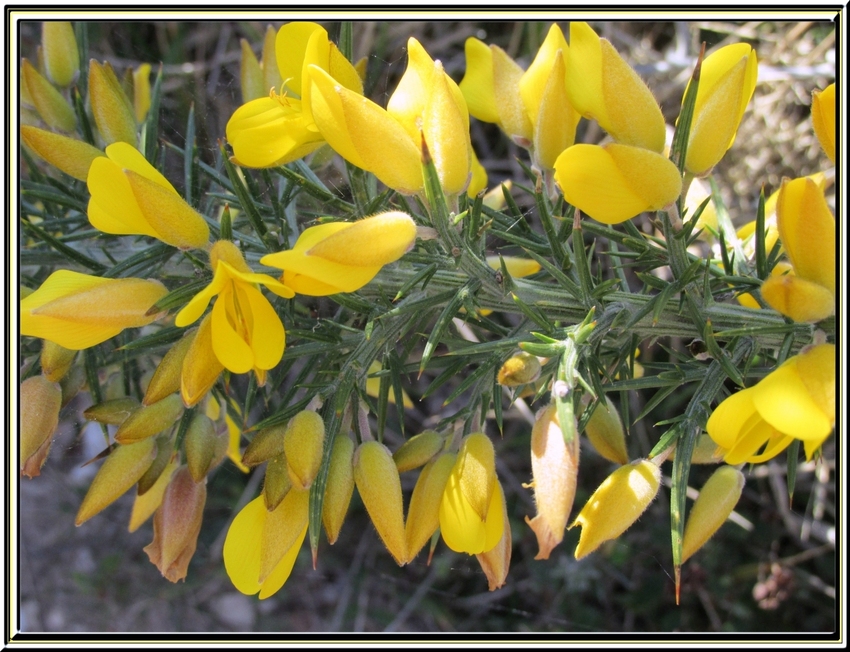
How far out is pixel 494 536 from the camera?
2.27 feet

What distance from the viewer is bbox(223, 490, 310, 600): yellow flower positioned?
0.70 m

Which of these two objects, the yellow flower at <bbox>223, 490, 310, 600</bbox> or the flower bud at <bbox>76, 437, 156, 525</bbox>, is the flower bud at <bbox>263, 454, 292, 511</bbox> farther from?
the flower bud at <bbox>76, 437, 156, 525</bbox>

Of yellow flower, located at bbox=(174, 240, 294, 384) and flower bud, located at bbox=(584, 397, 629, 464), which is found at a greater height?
yellow flower, located at bbox=(174, 240, 294, 384)

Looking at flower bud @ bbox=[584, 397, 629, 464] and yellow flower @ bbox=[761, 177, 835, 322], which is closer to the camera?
yellow flower @ bbox=[761, 177, 835, 322]

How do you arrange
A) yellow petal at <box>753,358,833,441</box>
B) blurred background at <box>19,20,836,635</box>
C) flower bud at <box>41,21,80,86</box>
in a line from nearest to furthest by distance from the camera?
yellow petal at <box>753,358,833,441</box> < flower bud at <box>41,21,80,86</box> < blurred background at <box>19,20,836,635</box>

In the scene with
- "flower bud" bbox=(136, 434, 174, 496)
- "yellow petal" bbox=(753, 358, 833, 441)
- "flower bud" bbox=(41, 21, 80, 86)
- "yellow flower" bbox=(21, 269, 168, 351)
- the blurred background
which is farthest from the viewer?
the blurred background

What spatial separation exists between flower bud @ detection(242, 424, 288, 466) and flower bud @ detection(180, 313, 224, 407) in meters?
0.11

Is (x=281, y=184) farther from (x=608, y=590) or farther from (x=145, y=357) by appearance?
(x=608, y=590)

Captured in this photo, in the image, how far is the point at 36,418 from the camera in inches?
29.2

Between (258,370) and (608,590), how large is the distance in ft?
4.77

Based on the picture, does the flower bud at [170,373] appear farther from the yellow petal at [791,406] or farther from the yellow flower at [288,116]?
the yellow petal at [791,406]

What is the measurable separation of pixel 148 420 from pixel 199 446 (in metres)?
0.08

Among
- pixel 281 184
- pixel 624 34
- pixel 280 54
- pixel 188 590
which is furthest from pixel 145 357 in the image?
pixel 624 34

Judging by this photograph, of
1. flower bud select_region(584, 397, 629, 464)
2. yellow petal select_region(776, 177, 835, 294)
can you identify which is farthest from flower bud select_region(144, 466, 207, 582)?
yellow petal select_region(776, 177, 835, 294)
